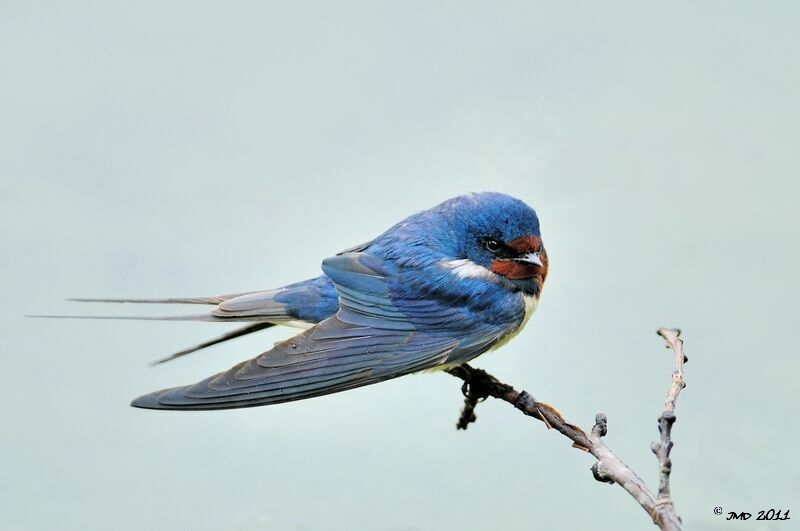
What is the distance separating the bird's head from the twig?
0.94ft

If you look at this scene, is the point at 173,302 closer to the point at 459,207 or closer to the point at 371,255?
the point at 371,255

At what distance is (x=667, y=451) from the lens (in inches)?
75.9

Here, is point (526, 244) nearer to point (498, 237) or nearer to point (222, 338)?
point (498, 237)

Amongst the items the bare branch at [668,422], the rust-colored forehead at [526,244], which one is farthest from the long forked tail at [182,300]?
the bare branch at [668,422]

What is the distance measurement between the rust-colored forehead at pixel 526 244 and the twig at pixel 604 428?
35 cm

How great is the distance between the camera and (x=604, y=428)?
218cm

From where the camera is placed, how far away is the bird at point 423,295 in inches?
108

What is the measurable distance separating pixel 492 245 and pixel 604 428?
2.55 ft

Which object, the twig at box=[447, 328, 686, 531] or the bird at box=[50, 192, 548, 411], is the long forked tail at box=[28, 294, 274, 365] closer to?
the bird at box=[50, 192, 548, 411]

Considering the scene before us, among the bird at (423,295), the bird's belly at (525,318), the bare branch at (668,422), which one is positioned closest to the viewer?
the bare branch at (668,422)

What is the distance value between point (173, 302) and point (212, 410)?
1.43 ft

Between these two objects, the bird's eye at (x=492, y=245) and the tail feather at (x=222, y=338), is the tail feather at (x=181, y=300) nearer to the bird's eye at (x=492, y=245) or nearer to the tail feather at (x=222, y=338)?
the tail feather at (x=222, y=338)

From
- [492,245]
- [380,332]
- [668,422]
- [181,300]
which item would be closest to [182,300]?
[181,300]

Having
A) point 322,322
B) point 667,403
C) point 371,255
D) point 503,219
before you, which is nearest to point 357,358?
point 322,322
